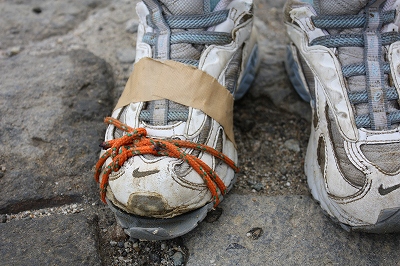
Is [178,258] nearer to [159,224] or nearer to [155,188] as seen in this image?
[159,224]

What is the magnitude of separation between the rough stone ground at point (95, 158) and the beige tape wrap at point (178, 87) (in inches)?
12.3

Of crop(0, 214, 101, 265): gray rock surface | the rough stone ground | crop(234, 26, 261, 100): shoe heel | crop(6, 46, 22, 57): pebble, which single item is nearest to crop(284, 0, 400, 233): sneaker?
the rough stone ground

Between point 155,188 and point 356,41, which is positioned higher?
point 356,41

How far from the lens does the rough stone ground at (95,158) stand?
1.52 meters

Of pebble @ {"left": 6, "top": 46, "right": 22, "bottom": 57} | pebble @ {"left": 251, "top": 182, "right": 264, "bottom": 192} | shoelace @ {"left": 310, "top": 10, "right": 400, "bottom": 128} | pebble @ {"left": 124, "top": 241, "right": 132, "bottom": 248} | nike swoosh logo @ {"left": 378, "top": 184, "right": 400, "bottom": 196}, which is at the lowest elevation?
pebble @ {"left": 124, "top": 241, "right": 132, "bottom": 248}

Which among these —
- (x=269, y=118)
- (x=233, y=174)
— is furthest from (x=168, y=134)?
(x=269, y=118)

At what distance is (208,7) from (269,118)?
60cm

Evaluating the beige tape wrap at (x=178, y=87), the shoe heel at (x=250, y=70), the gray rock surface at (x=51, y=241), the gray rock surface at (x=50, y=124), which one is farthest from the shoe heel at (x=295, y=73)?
the gray rock surface at (x=51, y=241)

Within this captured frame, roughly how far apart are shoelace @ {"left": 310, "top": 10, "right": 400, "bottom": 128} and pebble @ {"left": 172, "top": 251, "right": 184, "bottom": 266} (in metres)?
0.71

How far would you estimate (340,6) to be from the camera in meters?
1.66

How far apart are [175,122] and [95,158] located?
0.43 meters

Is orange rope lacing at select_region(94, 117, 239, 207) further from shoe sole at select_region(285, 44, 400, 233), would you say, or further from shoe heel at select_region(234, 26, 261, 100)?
shoe heel at select_region(234, 26, 261, 100)

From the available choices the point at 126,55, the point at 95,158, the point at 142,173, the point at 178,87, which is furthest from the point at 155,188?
the point at 126,55

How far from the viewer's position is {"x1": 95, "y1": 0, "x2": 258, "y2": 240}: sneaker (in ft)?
4.73
